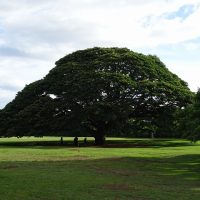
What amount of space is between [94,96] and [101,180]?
3109cm

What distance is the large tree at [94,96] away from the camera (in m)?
50.8

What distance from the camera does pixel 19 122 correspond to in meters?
51.9

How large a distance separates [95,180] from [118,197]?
14.0 feet

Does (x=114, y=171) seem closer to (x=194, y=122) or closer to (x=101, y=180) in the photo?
(x=101, y=180)

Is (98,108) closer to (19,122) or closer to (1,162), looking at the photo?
(19,122)

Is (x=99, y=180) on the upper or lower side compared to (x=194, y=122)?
lower

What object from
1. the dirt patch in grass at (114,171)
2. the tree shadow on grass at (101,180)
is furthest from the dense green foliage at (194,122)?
the dirt patch in grass at (114,171)

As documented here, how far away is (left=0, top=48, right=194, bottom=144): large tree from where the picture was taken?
50812 mm

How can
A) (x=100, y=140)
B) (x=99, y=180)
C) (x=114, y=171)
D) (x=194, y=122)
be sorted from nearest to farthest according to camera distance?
(x=99, y=180), (x=114, y=171), (x=194, y=122), (x=100, y=140)

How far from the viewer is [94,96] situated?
50656 mm

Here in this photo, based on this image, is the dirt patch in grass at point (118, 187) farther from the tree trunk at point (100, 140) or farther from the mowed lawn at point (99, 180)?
the tree trunk at point (100, 140)

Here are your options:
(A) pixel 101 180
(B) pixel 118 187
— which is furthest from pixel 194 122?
(B) pixel 118 187

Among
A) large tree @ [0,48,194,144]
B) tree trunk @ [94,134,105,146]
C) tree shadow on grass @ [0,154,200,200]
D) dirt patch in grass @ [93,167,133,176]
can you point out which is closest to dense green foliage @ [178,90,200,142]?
tree shadow on grass @ [0,154,200,200]

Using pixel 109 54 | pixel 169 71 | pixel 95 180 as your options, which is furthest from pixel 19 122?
pixel 95 180
